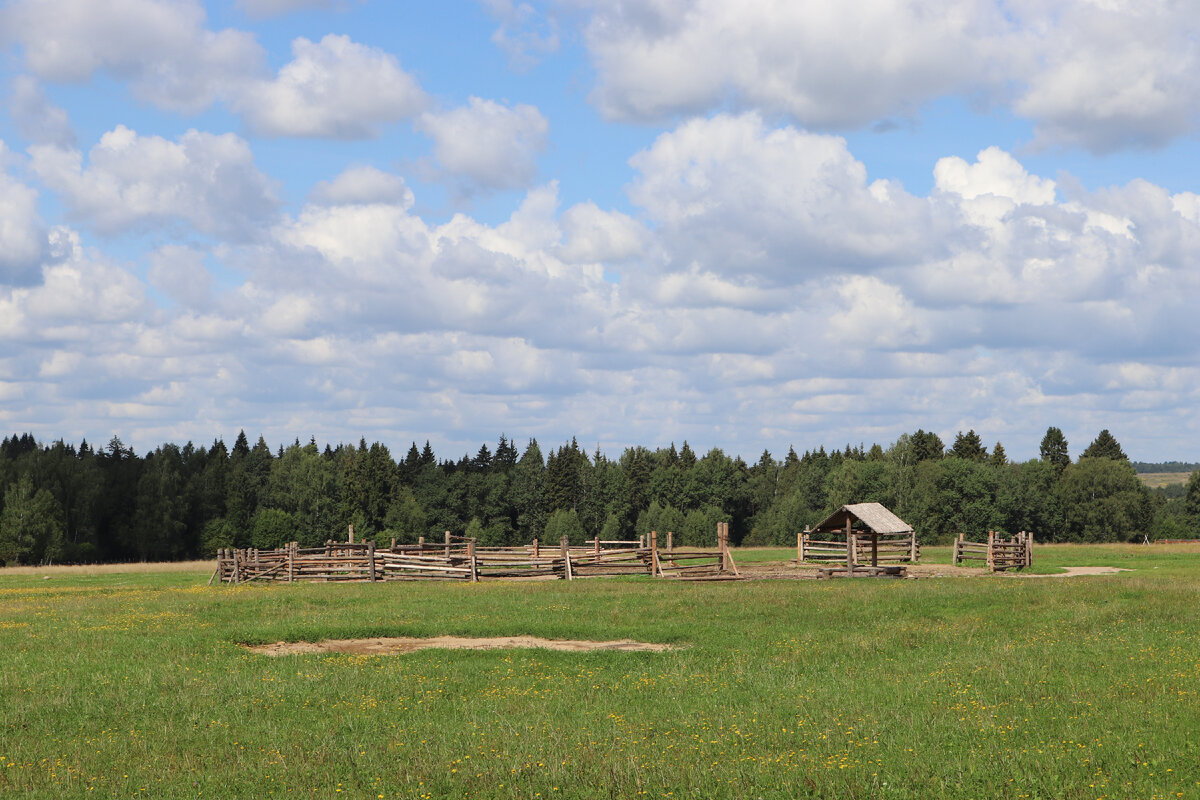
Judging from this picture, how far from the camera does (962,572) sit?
4106cm

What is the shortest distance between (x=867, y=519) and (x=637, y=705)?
29227 millimetres

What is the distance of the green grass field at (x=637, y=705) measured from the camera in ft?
36.0

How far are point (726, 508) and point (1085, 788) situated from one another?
12172cm

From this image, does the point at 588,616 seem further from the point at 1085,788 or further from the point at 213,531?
the point at 213,531

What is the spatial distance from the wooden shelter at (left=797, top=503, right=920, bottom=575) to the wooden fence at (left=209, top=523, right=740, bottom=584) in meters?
5.68

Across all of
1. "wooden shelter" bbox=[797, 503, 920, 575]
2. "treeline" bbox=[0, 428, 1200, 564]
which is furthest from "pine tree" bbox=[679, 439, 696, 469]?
"wooden shelter" bbox=[797, 503, 920, 575]

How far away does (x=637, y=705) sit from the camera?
14.6 metres

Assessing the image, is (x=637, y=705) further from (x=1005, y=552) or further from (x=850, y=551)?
(x=1005, y=552)

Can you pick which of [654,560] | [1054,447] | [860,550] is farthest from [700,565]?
[1054,447]

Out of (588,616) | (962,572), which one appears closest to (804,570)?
A: (962,572)

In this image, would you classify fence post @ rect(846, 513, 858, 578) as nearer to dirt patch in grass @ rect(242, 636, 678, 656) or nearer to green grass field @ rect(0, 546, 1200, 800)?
green grass field @ rect(0, 546, 1200, 800)

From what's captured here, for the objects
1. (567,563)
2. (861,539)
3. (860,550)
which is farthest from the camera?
(861,539)

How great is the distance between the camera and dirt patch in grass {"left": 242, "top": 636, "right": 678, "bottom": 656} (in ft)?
67.8

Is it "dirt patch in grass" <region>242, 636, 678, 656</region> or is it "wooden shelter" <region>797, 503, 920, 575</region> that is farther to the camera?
"wooden shelter" <region>797, 503, 920, 575</region>
